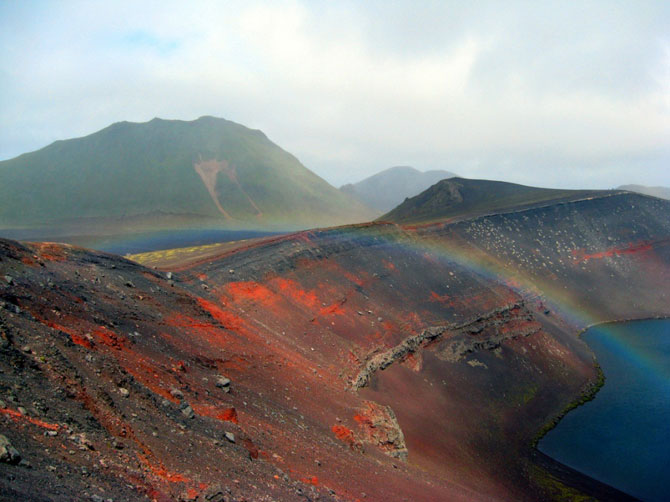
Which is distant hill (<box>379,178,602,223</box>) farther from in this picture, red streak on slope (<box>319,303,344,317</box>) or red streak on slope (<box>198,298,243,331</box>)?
red streak on slope (<box>198,298,243,331</box>)

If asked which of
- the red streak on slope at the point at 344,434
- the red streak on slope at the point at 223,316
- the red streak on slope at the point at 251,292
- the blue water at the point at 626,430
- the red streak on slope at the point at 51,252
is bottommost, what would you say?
the blue water at the point at 626,430

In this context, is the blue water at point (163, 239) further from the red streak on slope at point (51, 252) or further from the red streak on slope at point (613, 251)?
the red streak on slope at point (613, 251)

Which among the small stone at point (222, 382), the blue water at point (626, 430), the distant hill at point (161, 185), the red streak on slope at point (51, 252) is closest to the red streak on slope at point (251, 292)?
the red streak on slope at point (51, 252)

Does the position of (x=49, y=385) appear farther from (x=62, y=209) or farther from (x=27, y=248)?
(x=62, y=209)

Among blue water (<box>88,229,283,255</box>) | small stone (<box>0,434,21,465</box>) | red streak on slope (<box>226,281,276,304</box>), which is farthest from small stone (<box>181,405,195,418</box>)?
blue water (<box>88,229,283,255</box>)

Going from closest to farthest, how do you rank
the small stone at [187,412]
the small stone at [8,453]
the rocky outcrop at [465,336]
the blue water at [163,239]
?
the small stone at [8,453] < the small stone at [187,412] < the rocky outcrop at [465,336] < the blue water at [163,239]

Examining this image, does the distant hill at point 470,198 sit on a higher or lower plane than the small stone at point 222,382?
higher

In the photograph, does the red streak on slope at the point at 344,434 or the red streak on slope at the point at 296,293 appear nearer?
the red streak on slope at the point at 344,434
